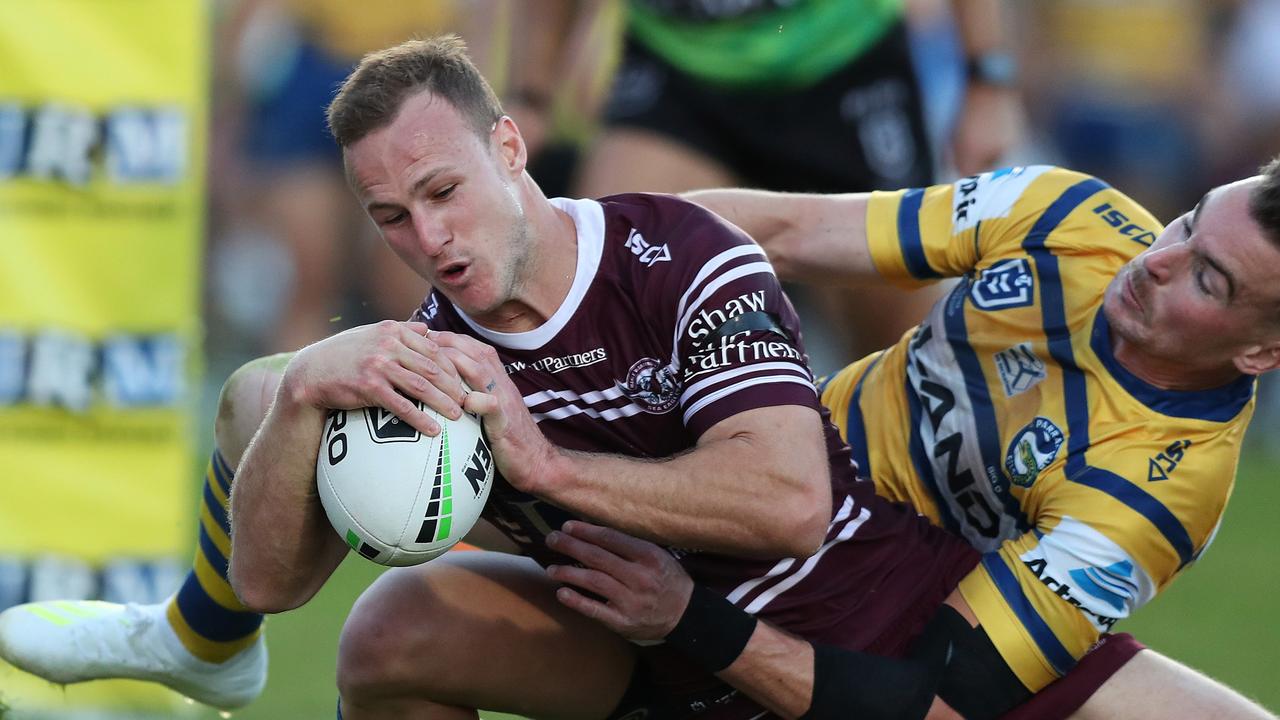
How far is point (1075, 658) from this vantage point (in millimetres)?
3449

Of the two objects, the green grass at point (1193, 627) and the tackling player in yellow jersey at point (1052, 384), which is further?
the green grass at point (1193, 627)

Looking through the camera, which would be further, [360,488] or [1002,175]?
[1002,175]

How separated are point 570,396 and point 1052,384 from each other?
1123 mm

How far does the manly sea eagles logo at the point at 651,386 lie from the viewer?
327 centimetres

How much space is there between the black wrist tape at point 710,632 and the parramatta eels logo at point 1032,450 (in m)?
0.72

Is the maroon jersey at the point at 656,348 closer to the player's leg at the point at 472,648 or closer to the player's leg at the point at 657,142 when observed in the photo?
the player's leg at the point at 472,648

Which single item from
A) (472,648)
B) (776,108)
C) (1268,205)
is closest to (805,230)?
(1268,205)

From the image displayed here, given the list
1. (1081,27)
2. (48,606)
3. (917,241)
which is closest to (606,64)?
(917,241)

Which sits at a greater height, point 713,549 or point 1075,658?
point 713,549

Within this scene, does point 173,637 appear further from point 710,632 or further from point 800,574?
point 800,574

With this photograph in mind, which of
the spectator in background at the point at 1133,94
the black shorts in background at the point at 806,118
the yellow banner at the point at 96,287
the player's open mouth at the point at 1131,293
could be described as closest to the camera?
the player's open mouth at the point at 1131,293

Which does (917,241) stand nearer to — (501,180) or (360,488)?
(501,180)

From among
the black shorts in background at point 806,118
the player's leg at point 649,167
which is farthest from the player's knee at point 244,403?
the black shorts in background at point 806,118

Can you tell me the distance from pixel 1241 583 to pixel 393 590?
4885 millimetres
